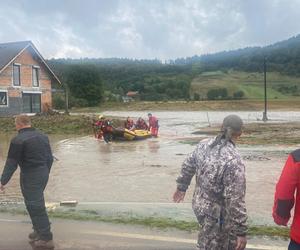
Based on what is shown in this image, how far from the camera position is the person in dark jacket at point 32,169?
6855 mm

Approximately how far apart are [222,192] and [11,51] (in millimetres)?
46148

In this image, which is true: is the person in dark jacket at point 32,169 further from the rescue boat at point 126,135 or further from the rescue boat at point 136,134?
the rescue boat at point 136,134

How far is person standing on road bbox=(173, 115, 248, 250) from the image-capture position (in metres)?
4.48

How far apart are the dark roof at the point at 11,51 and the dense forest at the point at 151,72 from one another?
50.0 meters

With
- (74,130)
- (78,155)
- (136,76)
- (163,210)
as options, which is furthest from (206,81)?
(163,210)

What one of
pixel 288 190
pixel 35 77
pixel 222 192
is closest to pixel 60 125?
pixel 35 77

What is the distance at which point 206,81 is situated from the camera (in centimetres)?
16562

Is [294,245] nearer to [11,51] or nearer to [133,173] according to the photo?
[133,173]

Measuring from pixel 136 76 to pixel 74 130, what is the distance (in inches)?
5189

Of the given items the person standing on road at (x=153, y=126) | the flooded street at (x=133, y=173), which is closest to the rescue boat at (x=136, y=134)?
the person standing on road at (x=153, y=126)

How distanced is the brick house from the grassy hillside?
81.2 metres

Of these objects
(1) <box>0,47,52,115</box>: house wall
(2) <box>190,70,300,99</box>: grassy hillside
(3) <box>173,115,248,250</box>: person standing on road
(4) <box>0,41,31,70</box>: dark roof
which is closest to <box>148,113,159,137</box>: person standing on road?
(4) <box>0,41,31,70</box>: dark roof

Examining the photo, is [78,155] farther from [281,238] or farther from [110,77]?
[110,77]

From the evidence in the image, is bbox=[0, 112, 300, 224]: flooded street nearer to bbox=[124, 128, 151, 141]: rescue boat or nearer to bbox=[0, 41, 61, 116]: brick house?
bbox=[124, 128, 151, 141]: rescue boat
